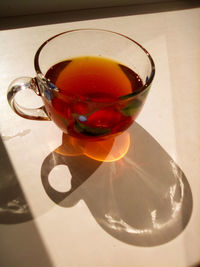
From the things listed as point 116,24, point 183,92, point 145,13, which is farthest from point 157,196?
point 145,13

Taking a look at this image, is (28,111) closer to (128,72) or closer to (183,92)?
(128,72)

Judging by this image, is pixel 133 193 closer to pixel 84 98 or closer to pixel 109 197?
pixel 109 197

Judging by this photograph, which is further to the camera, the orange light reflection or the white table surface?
the orange light reflection

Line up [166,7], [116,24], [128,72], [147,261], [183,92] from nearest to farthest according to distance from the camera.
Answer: [147,261] → [128,72] → [183,92] → [116,24] → [166,7]

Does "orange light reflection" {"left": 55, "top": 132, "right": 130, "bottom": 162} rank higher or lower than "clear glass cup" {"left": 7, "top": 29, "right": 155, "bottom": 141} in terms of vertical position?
lower

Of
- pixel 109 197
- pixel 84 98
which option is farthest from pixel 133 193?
pixel 84 98
